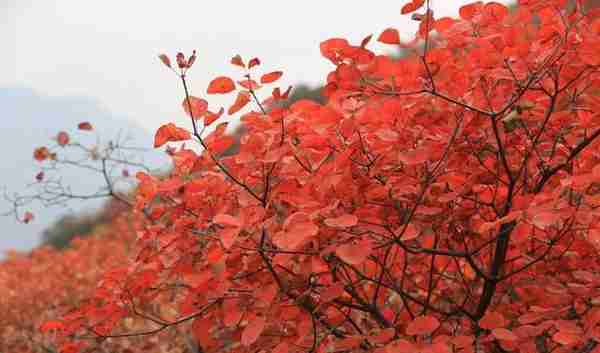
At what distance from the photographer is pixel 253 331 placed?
55.1 inches

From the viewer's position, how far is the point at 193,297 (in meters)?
1.71

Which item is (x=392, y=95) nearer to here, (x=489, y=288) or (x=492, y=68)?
(x=492, y=68)

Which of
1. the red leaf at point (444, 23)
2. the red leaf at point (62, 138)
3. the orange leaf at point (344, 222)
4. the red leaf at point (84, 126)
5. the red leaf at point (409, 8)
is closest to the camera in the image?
the orange leaf at point (344, 222)

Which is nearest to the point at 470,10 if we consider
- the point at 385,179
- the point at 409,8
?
the point at 409,8

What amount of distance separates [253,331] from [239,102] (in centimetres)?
52

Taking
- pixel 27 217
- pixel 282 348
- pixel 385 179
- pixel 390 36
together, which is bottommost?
pixel 282 348

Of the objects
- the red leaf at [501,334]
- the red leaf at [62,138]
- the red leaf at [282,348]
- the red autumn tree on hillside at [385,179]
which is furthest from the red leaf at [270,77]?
the red leaf at [62,138]

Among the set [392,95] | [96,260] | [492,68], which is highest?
[96,260]

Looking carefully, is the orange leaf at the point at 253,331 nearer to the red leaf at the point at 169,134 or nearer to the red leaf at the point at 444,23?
the red leaf at the point at 169,134

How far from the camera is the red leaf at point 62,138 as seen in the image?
3376 mm

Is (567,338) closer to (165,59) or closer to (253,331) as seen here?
(253,331)

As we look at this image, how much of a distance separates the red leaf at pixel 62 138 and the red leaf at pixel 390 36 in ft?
8.03

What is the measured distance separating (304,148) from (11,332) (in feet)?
11.3

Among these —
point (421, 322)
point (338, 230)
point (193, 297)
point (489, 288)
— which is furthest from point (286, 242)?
point (489, 288)
